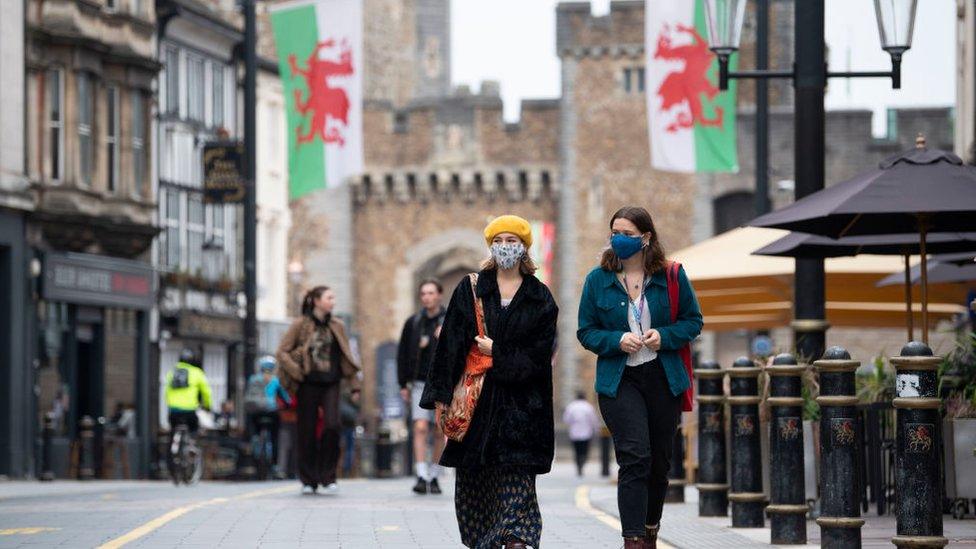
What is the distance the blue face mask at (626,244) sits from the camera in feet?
36.2

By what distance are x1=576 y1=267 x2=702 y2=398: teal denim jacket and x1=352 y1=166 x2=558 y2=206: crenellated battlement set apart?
5620cm

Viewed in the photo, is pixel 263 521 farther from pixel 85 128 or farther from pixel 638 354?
pixel 85 128

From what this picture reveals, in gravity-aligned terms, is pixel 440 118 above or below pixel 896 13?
above

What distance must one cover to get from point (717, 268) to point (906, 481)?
44.9ft

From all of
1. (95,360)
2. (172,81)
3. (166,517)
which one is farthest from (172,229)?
(166,517)

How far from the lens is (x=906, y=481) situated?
10742 millimetres

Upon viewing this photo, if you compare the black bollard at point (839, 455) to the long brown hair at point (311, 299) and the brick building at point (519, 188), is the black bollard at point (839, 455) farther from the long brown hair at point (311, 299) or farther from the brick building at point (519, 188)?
the brick building at point (519, 188)

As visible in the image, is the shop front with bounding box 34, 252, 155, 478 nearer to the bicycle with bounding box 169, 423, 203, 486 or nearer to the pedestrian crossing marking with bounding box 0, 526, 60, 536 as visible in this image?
the bicycle with bounding box 169, 423, 203, 486

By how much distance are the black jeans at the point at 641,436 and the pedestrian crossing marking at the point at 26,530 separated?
4544 millimetres

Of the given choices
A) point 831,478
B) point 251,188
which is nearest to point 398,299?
point 251,188

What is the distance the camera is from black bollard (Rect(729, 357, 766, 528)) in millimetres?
13742

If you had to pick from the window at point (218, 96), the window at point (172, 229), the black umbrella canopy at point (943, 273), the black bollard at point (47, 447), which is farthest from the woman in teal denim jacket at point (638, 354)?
the window at point (218, 96)

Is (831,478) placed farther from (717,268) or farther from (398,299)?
(398,299)

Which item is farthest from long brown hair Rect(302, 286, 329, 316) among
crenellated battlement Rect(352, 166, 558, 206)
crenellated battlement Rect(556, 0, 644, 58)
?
crenellated battlement Rect(556, 0, 644, 58)
